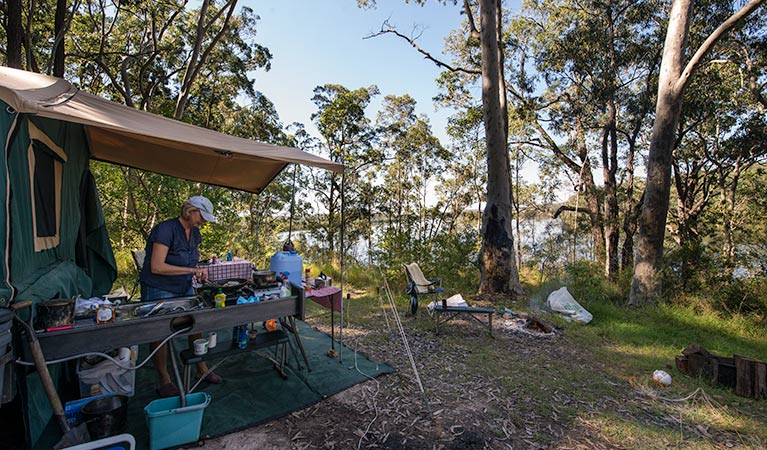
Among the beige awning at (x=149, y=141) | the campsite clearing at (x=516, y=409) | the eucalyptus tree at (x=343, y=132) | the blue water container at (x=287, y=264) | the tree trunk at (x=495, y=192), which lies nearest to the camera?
the beige awning at (x=149, y=141)

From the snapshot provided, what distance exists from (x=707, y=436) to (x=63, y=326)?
12.5 feet

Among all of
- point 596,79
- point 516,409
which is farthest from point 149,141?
point 596,79

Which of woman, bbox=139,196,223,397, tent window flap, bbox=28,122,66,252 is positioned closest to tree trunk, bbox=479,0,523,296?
woman, bbox=139,196,223,397

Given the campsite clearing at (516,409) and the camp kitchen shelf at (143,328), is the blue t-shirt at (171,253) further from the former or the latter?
the campsite clearing at (516,409)

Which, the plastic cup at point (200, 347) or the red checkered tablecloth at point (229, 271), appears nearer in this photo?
the plastic cup at point (200, 347)

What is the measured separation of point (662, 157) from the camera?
565cm

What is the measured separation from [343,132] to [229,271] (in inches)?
493

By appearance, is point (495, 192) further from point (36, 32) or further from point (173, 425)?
point (36, 32)

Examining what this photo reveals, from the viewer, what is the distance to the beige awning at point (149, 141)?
1.83 m

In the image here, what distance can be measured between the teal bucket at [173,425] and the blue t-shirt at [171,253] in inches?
33.8

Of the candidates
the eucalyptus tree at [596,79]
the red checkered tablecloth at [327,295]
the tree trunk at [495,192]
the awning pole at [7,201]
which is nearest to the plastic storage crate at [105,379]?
the awning pole at [7,201]

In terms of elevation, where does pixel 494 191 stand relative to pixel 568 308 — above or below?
above

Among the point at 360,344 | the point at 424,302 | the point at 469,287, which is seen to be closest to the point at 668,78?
the point at 469,287

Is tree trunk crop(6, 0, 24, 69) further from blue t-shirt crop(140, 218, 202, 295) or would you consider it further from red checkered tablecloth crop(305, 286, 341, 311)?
red checkered tablecloth crop(305, 286, 341, 311)
